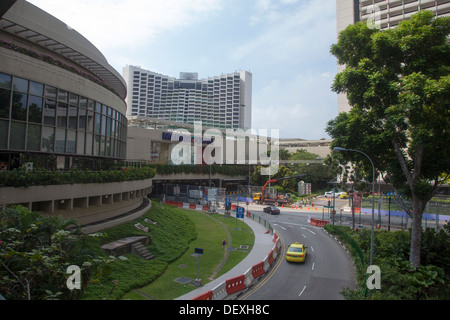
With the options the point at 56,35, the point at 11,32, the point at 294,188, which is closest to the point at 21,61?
the point at 11,32

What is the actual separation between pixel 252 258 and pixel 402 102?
15252 mm

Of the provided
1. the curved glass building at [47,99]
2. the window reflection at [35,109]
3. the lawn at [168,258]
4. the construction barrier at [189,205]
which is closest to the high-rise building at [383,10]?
the construction barrier at [189,205]

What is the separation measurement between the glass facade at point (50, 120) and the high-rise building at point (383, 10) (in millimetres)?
59457

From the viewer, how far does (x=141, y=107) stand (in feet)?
509

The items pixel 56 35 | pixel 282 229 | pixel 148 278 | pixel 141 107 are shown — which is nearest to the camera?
pixel 148 278

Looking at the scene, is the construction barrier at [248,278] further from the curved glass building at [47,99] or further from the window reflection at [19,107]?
the window reflection at [19,107]

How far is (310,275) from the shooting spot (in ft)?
63.8

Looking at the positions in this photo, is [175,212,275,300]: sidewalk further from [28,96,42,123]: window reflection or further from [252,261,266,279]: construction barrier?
[28,96,42,123]: window reflection

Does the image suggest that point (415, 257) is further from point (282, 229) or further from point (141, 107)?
point (141, 107)

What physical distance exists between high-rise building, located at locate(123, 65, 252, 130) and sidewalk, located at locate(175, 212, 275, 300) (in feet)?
366

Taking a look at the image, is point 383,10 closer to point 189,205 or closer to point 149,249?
point 189,205

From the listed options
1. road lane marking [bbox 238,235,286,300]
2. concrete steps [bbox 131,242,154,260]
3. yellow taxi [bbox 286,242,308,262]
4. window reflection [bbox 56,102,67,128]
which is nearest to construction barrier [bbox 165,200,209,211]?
road lane marking [bbox 238,235,286,300]

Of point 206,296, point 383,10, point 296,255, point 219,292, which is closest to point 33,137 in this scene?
point 206,296

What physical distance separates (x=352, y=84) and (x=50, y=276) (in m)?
20.4
